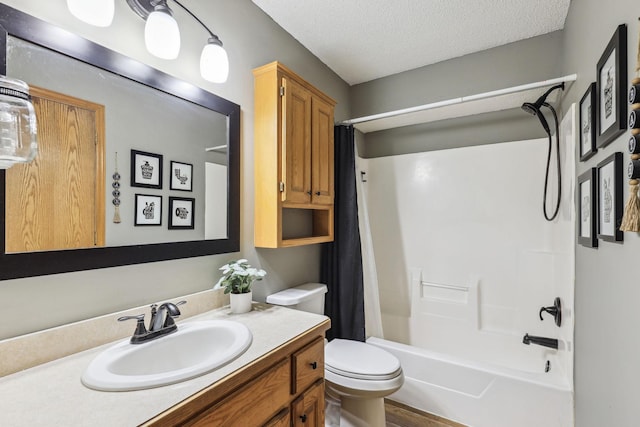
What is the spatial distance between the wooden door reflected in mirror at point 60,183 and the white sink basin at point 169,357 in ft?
1.30

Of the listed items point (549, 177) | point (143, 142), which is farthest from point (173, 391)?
point (549, 177)

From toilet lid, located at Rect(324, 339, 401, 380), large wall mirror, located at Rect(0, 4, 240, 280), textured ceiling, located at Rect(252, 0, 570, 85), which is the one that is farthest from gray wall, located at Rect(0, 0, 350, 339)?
toilet lid, located at Rect(324, 339, 401, 380)

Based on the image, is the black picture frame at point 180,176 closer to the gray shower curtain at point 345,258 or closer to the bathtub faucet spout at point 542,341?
the gray shower curtain at point 345,258

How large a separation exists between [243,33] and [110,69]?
2.66ft

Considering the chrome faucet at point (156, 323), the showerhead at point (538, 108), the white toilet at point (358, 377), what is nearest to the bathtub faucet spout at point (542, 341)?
the white toilet at point (358, 377)

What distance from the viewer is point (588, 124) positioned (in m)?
1.27

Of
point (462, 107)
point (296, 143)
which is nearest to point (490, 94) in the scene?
point (462, 107)

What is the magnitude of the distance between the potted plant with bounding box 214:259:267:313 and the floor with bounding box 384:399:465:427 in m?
1.27

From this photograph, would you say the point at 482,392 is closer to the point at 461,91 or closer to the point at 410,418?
the point at 410,418

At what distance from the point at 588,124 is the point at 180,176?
176 cm

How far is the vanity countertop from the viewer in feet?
2.16

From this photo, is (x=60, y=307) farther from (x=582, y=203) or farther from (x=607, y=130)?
(x=582, y=203)

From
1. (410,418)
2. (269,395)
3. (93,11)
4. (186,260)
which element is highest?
(93,11)

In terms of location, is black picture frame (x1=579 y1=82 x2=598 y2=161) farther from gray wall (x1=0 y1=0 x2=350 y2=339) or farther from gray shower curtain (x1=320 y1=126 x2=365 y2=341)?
gray wall (x1=0 y1=0 x2=350 y2=339)
